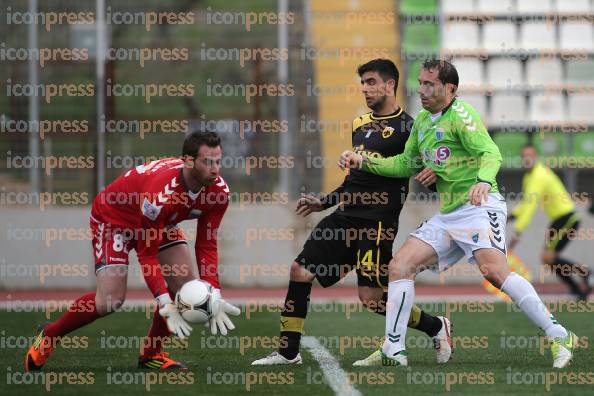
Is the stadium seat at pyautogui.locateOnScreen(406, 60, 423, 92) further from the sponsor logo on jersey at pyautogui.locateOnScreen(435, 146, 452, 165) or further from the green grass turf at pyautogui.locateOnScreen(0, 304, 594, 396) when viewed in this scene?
the sponsor logo on jersey at pyautogui.locateOnScreen(435, 146, 452, 165)

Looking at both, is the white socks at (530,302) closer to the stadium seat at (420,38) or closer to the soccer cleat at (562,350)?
the soccer cleat at (562,350)

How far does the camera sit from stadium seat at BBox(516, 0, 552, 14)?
21.8 meters

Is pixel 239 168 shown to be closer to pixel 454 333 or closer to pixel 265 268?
pixel 265 268

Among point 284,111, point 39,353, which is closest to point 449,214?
point 39,353

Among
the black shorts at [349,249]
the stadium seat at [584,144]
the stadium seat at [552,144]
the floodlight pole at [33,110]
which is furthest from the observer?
the stadium seat at [584,144]

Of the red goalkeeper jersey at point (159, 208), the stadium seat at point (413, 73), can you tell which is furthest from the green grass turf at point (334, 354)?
the stadium seat at point (413, 73)

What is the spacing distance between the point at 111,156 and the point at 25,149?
4.16 ft

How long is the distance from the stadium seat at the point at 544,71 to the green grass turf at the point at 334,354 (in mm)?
9249

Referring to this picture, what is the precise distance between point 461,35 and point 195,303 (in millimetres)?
16163

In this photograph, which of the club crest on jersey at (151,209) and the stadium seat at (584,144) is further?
the stadium seat at (584,144)

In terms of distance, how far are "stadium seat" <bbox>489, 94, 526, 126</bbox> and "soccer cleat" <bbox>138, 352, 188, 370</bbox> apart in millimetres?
13653

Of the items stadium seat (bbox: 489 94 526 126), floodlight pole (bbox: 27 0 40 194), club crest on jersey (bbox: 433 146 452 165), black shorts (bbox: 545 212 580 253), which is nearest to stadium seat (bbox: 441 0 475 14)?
stadium seat (bbox: 489 94 526 126)

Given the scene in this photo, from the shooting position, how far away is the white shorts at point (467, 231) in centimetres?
788

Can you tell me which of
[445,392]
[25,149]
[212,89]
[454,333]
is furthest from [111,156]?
[445,392]
